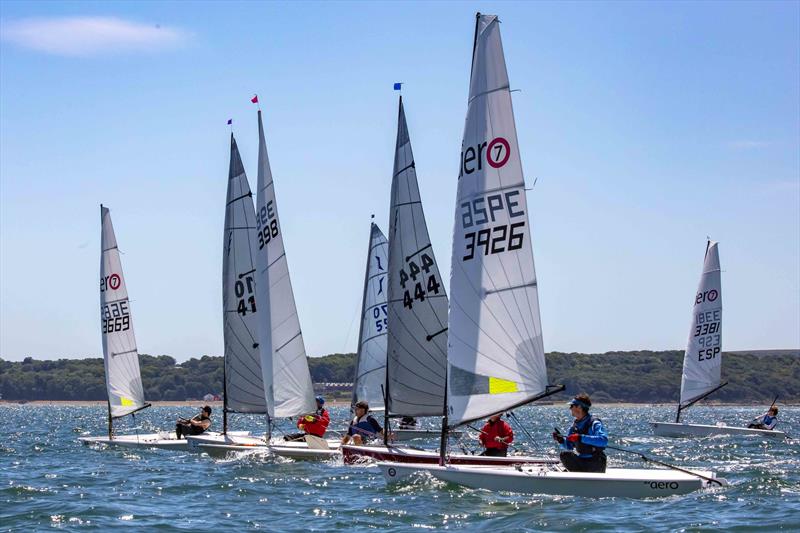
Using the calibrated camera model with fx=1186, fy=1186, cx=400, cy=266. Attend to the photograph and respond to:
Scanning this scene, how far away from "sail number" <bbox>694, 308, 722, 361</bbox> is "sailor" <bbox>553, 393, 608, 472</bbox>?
27.1 m

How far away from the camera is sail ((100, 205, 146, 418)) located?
3216 centimetres

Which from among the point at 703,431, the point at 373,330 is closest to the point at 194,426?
the point at 373,330

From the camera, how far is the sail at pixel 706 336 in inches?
1694

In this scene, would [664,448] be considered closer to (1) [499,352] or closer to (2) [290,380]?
(2) [290,380]

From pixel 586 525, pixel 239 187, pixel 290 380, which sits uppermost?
pixel 239 187

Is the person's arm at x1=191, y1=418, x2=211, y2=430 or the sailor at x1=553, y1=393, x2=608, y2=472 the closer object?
the sailor at x1=553, y1=393, x2=608, y2=472

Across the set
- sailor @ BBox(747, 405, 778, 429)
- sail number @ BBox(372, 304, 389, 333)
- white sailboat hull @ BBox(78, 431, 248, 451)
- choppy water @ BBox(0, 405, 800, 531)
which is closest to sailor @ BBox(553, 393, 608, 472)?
choppy water @ BBox(0, 405, 800, 531)

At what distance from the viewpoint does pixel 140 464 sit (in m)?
25.2

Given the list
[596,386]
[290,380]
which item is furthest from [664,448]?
[596,386]

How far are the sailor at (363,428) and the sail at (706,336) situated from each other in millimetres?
21496

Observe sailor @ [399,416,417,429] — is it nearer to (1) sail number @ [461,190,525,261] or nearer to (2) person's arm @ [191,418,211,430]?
(2) person's arm @ [191,418,211,430]

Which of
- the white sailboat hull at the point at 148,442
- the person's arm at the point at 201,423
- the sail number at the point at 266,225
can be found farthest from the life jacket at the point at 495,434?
the person's arm at the point at 201,423

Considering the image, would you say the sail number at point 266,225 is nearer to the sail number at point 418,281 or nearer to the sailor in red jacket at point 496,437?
the sail number at point 418,281

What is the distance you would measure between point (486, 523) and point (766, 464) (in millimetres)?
11742
